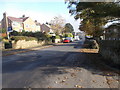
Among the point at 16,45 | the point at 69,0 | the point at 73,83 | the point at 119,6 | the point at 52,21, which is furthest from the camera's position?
the point at 52,21

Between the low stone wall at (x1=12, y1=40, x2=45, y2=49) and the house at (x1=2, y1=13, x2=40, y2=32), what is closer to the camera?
the low stone wall at (x1=12, y1=40, x2=45, y2=49)

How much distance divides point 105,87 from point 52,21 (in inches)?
2025

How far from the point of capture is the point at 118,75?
6090mm

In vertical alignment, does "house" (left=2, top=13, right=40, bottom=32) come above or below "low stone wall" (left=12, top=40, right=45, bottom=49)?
above

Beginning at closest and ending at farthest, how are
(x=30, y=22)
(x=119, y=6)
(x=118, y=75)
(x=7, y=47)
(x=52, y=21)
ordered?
(x=118, y=75)
(x=119, y=6)
(x=7, y=47)
(x=52, y=21)
(x=30, y=22)

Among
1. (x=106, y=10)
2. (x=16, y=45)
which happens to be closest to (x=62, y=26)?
(x=16, y=45)

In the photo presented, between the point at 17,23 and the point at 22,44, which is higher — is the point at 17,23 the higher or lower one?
the higher one

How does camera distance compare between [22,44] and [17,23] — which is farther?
[17,23]

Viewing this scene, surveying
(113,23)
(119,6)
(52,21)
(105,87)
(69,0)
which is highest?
(52,21)

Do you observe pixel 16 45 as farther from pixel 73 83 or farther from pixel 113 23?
pixel 73 83

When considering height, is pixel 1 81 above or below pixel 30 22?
below

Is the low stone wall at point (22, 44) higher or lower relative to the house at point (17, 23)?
lower

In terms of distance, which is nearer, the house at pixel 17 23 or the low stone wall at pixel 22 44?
the low stone wall at pixel 22 44

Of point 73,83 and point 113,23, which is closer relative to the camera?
point 73,83
